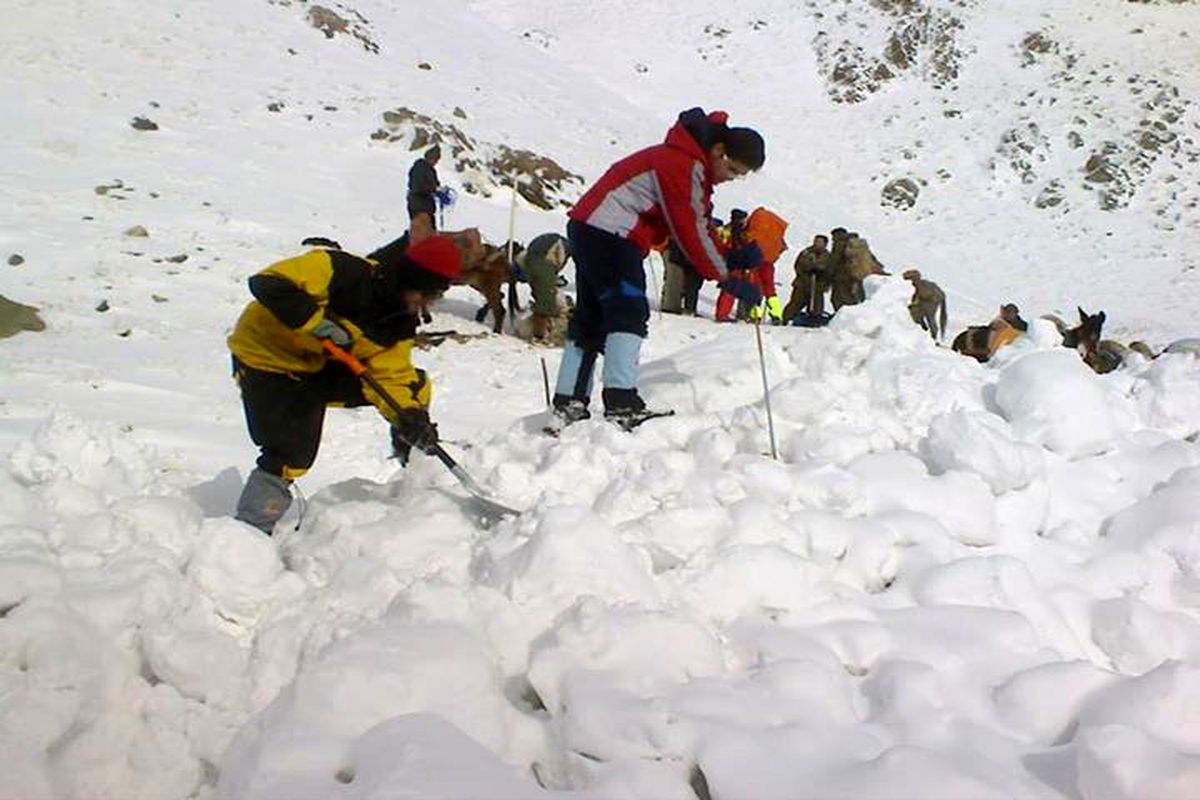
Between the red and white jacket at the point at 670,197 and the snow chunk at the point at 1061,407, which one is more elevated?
the red and white jacket at the point at 670,197

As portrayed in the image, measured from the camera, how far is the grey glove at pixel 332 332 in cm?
325

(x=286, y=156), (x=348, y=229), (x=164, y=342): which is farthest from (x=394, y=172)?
(x=164, y=342)

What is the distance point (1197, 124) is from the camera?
72.2 ft

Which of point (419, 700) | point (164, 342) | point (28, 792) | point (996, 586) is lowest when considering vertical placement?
point (164, 342)

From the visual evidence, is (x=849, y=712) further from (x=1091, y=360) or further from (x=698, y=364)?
(x=1091, y=360)

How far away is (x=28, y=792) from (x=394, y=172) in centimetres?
1263

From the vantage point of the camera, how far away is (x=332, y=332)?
328cm

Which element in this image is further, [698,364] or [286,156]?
[286,156]

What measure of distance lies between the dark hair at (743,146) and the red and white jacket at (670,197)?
0.08 m

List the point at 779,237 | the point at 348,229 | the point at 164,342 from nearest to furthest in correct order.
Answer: the point at 164,342 → the point at 779,237 → the point at 348,229

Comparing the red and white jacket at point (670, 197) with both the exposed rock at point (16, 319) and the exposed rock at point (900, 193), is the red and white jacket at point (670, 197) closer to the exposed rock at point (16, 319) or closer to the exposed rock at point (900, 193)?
the exposed rock at point (16, 319)

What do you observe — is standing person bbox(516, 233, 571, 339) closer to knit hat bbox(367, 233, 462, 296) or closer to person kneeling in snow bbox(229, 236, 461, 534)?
person kneeling in snow bbox(229, 236, 461, 534)

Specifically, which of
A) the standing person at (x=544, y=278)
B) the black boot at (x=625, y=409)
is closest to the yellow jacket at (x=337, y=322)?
the black boot at (x=625, y=409)

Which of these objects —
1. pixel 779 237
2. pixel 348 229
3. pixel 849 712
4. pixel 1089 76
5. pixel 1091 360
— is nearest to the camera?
pixel 849 712
